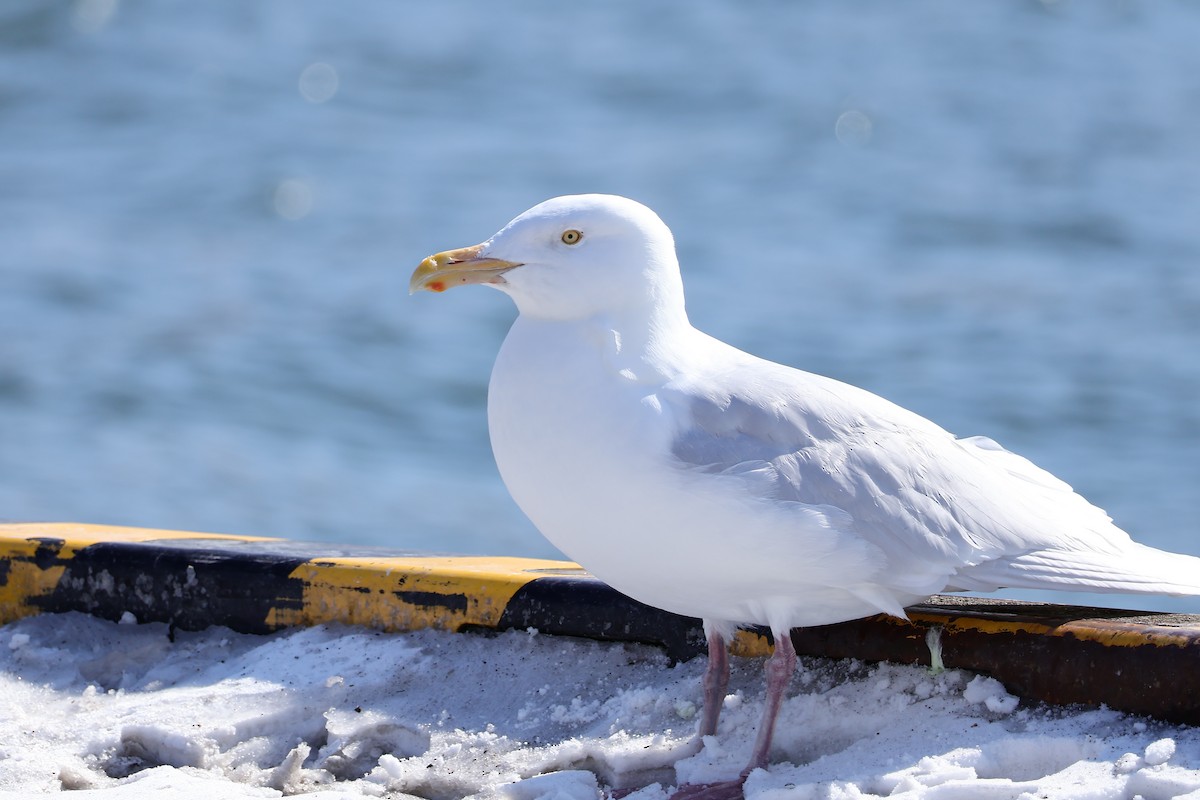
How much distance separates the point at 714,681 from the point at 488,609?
1.96 feet

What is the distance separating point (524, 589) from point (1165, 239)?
889cm

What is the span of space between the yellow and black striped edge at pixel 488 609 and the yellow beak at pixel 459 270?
732 mm

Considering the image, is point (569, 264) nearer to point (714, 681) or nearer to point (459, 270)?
point (459, 270)

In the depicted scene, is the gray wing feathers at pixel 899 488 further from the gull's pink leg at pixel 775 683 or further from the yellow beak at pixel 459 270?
the yellow beak at pixel 459 270

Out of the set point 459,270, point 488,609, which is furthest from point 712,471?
point 488,609

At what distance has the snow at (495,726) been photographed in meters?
2.60

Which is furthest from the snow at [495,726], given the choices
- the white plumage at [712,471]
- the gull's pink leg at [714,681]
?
the white plumage at [712,471]

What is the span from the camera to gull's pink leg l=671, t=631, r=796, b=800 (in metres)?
2.71

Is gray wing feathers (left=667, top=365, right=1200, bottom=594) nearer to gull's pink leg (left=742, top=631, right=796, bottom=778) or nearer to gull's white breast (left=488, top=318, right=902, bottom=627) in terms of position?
gull's white breast (left=488, top=318, right=902, bottom=627)

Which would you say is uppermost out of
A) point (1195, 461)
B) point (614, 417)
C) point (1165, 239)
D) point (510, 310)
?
point (1165, 239)

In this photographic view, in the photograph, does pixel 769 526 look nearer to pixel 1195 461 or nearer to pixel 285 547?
pixel 285 547

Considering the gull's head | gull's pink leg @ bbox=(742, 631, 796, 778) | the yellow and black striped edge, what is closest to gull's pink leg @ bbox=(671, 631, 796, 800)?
gull's pink leg @ bbox=(742, 631, 796, 778)

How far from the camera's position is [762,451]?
9.00ft

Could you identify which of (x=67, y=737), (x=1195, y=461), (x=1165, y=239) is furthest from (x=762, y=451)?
(x=1165, y=239)
